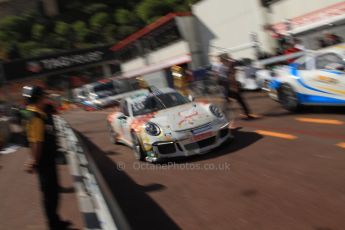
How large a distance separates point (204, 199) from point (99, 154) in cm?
497

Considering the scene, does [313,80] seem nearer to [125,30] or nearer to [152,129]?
[152,129]

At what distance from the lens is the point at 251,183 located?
5.59 m

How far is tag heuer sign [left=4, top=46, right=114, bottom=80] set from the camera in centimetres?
3781

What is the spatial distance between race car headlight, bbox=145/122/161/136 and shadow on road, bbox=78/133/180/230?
33.0 inches

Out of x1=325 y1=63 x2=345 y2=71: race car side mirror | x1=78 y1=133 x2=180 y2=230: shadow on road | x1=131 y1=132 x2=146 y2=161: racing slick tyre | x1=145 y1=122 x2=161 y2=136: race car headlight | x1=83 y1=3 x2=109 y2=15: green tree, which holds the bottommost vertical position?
x1=78 y1=133 x2=180 y2=230: shadow on road

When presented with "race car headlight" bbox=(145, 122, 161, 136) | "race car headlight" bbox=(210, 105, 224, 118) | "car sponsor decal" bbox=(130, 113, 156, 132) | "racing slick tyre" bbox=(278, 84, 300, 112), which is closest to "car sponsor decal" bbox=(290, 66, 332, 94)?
"racing slick tyre" bbox=(278, 84, 300, 112)

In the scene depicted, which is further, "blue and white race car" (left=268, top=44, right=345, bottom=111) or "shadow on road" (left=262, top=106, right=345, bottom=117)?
"shadow on road" (left=262, top=106, right=345, bottom=117)

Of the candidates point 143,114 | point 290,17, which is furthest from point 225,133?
point 290,17

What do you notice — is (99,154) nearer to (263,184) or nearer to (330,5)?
(263,184)

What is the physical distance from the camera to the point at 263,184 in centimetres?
545

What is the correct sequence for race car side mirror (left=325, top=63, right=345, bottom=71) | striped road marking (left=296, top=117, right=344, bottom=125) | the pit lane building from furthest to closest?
1. the pit lane building
2. race car side mirror (left=325, top=63, right=345, bottom=71)
3. striped road marking (left=296, top=117, right=344, bottom=125)

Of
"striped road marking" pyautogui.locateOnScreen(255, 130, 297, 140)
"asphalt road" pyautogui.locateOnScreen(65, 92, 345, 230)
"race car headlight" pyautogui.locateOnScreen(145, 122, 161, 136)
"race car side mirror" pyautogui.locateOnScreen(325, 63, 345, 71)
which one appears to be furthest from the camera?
"race car side mirror" pyautogui.locateOnScreen(325, 63, 345, 71)

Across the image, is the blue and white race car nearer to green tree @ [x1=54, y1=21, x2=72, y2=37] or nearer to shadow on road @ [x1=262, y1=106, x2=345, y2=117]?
shadow on road @ [x1=262, y1=106, x2=345, y2=117]

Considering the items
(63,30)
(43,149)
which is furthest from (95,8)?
(43,149)
